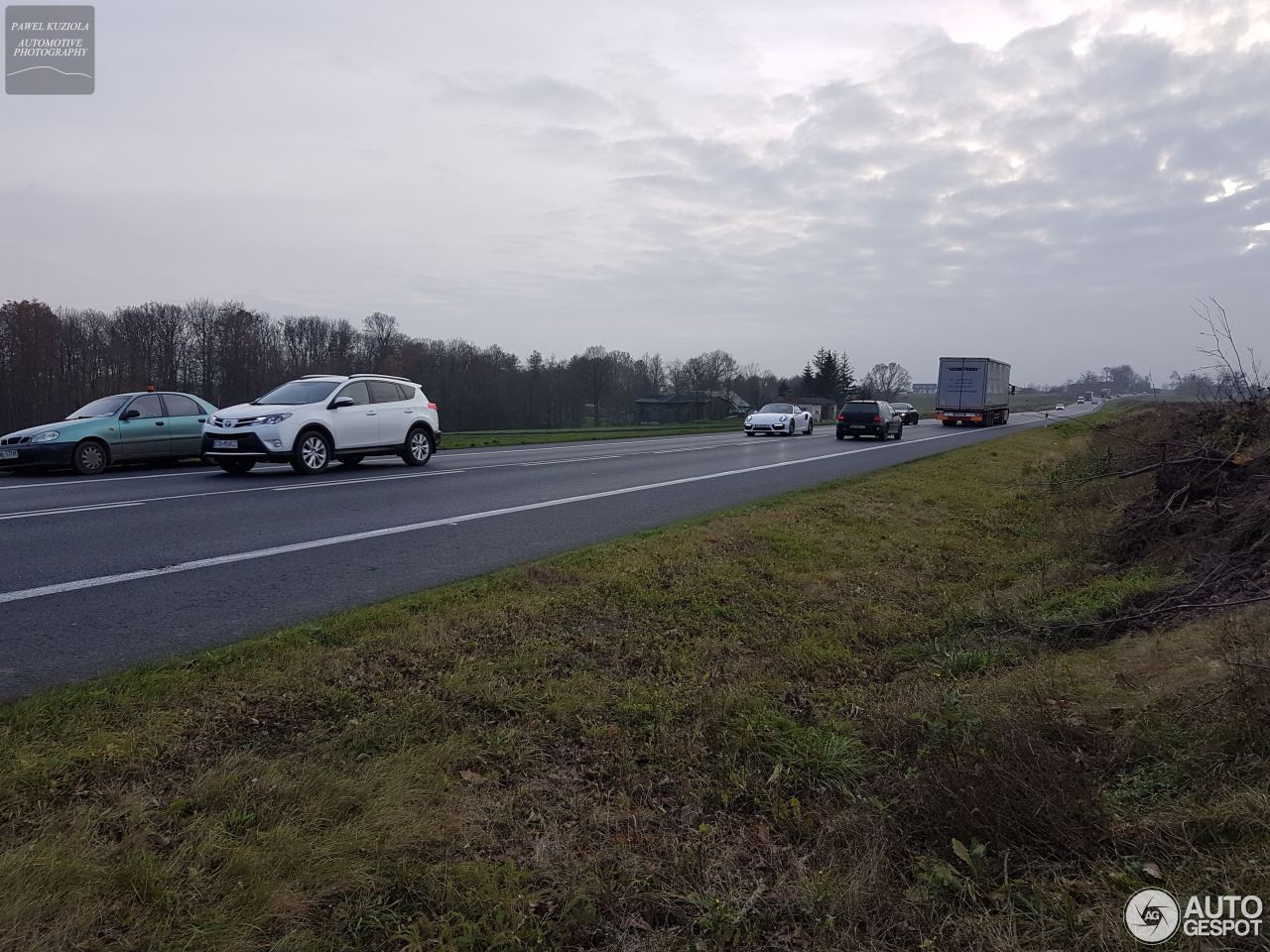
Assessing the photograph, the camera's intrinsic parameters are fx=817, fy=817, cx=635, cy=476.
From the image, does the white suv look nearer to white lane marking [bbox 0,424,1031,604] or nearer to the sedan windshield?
the sedan windshield

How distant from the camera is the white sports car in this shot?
37.9 m

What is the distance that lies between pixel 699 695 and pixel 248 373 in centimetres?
6922

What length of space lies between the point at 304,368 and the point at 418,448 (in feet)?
203

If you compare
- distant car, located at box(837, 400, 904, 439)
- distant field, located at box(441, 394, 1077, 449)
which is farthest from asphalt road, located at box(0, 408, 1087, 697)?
distant car, located at box(837, 400, 904, 439)

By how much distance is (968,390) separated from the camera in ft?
163

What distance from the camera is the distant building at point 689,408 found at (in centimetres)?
11169

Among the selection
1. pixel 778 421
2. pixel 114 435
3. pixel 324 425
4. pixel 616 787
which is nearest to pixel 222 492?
pixel 324 425

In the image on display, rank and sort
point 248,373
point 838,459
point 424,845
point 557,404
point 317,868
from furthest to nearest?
point 557,404, point 248,373, point 838,459, point 424,845, point 317,868

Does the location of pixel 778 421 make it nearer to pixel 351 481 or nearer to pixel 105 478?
pixel 351 481

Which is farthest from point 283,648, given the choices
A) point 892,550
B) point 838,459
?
point 838,459

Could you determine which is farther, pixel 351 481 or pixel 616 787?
A: pixel 351 481

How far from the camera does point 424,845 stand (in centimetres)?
306

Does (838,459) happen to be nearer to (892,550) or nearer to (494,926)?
(892,550)

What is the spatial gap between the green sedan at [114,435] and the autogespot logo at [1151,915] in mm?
15811
